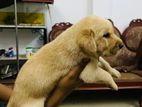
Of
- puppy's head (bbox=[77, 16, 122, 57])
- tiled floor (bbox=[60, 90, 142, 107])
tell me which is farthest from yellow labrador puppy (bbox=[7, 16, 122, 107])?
tiled floor (bbox=[60, 90, 142, 107])

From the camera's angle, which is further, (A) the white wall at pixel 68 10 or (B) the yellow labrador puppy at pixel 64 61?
(A) the white wall at pixel 68 10

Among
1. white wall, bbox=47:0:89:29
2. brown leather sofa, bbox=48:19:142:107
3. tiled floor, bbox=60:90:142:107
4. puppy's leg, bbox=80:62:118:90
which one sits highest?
white wall, bbox=47:0:89:29

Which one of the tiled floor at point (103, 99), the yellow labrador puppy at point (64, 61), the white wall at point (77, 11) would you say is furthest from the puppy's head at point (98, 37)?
the white wall at point (77, 11)

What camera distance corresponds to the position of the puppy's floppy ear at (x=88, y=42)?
4.70 feet

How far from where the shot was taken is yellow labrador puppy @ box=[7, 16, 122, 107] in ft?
4.69

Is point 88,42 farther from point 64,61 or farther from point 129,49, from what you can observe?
point 129,49

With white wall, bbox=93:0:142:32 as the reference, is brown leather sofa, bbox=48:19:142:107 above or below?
below

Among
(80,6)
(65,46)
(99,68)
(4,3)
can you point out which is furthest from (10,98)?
(80,6)

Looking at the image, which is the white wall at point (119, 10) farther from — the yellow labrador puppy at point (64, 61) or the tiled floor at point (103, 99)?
the yellow labrador puppy at point (64, 61)

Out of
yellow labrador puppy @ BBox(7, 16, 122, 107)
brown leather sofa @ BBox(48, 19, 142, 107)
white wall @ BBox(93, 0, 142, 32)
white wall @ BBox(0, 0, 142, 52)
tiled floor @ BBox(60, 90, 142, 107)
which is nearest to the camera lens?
yellow labrador puppy @ BBox(7, 16, 122, 107)

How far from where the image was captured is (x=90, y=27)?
150cm

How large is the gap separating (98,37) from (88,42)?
0.32 ft

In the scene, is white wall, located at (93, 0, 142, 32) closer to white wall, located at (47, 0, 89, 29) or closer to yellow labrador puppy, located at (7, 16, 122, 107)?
white wall, located at (47, 0, 89, 29)

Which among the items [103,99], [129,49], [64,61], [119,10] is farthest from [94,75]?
[119,10]
